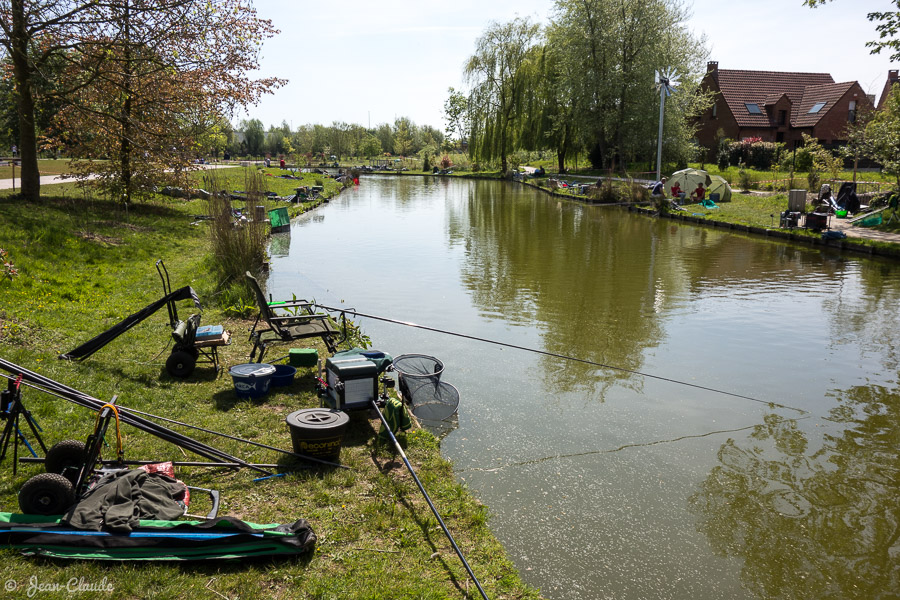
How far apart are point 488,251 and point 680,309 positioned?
25.7 ft

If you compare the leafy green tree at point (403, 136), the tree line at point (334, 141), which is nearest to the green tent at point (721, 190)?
the tree line at point (334, 141)

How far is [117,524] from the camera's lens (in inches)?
158

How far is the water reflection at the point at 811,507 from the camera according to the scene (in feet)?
15.3

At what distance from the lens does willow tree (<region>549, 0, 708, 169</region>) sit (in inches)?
1565

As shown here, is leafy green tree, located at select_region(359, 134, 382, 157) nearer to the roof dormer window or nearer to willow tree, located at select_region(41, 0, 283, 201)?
the roof dormer window

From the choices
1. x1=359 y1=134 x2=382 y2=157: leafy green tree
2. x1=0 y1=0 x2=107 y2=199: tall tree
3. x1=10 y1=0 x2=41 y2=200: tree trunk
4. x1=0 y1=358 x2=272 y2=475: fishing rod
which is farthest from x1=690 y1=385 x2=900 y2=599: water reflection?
x1=359 y1=134 x2=382 y2=157: leafy green tree

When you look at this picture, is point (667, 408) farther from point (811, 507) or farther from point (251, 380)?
point (251, 380)

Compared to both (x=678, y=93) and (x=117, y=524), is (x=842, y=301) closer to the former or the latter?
(x=117, y=524)

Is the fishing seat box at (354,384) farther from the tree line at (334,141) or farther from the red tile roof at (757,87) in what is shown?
the tree line at (334,141)

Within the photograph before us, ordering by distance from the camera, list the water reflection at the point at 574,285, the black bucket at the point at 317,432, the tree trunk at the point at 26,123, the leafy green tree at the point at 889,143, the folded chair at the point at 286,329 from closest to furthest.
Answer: the black bucket at the point at 317,432 < the folded chair at the point at 286,329 < the water reflection at the point at 574,285 < the tree trunk at the point at 26,123 < the leafy green tree at the point at 889,143

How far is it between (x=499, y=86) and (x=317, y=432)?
180 feet

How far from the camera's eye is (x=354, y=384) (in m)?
6.07

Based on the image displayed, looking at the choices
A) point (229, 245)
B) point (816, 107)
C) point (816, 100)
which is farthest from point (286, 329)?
point (816, 100)

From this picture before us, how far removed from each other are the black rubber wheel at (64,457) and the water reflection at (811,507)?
512cm
